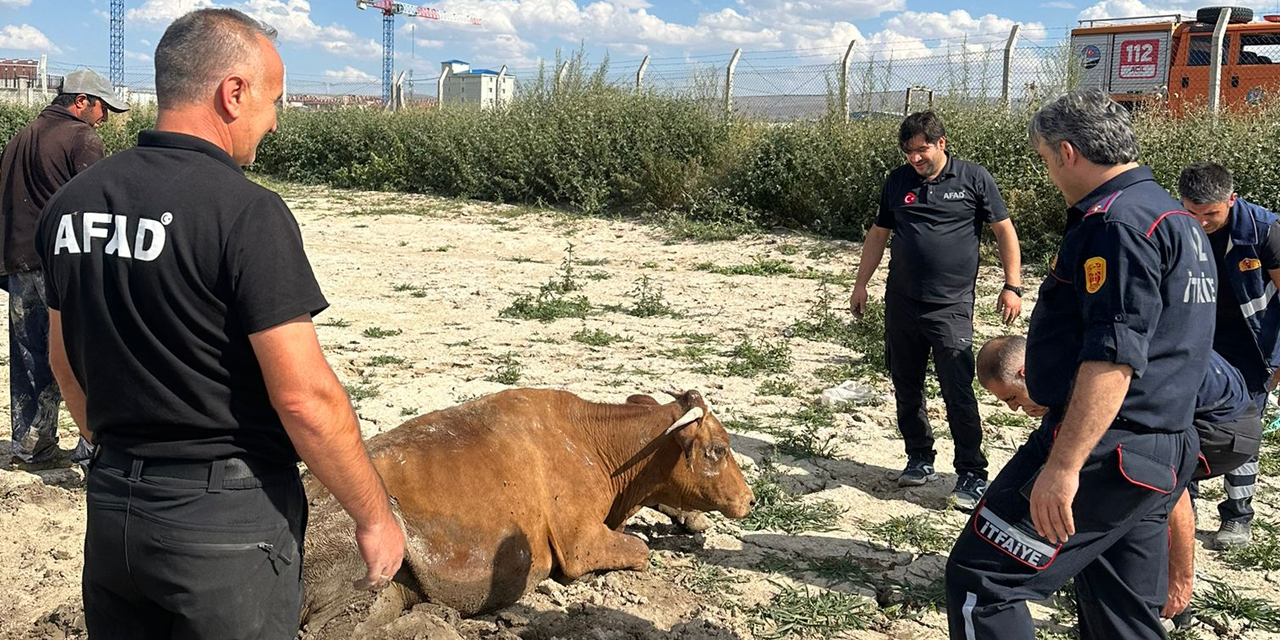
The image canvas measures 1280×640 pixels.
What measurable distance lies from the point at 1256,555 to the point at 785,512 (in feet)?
7.63

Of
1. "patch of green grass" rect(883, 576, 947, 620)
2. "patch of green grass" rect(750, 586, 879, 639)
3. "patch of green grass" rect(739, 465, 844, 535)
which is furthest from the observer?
"patch of green grass" rect(739, 465, 844, 535)

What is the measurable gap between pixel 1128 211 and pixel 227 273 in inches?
94.8

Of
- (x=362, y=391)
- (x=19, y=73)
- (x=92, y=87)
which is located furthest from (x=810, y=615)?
(x=19, y=73)

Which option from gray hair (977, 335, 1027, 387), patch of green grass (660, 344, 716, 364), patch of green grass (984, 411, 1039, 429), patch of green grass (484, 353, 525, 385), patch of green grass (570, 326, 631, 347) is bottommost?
patch of green grass (984, 411, 1039, 429)

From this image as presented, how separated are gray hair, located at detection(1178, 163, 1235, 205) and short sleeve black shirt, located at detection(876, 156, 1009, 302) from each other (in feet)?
4.70

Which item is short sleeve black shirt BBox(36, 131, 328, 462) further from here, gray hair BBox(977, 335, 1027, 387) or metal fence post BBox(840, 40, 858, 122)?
metal fence post BBox(840, 40, 858, 122)

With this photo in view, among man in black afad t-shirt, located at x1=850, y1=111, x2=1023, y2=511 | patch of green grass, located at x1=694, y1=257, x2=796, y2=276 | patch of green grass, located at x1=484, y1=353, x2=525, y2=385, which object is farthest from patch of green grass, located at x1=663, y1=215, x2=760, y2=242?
man in black afad t-shirt, located at x1=850, y1=111, x2=1023, y2=511

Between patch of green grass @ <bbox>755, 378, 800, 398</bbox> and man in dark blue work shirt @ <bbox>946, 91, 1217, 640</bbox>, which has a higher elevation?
man in dark blue work shirt @ <bbox>946, 91, 1217, 640</bbox>

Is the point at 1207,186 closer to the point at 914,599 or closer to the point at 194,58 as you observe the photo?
the point at 914,599

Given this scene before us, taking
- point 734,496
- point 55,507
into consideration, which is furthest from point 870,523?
point 55,507

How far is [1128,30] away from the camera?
2119 cm

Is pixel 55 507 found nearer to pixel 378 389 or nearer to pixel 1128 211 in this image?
pixel 378 389

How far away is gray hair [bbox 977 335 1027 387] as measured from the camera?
3.98 metres

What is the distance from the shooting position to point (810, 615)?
4.67 m
